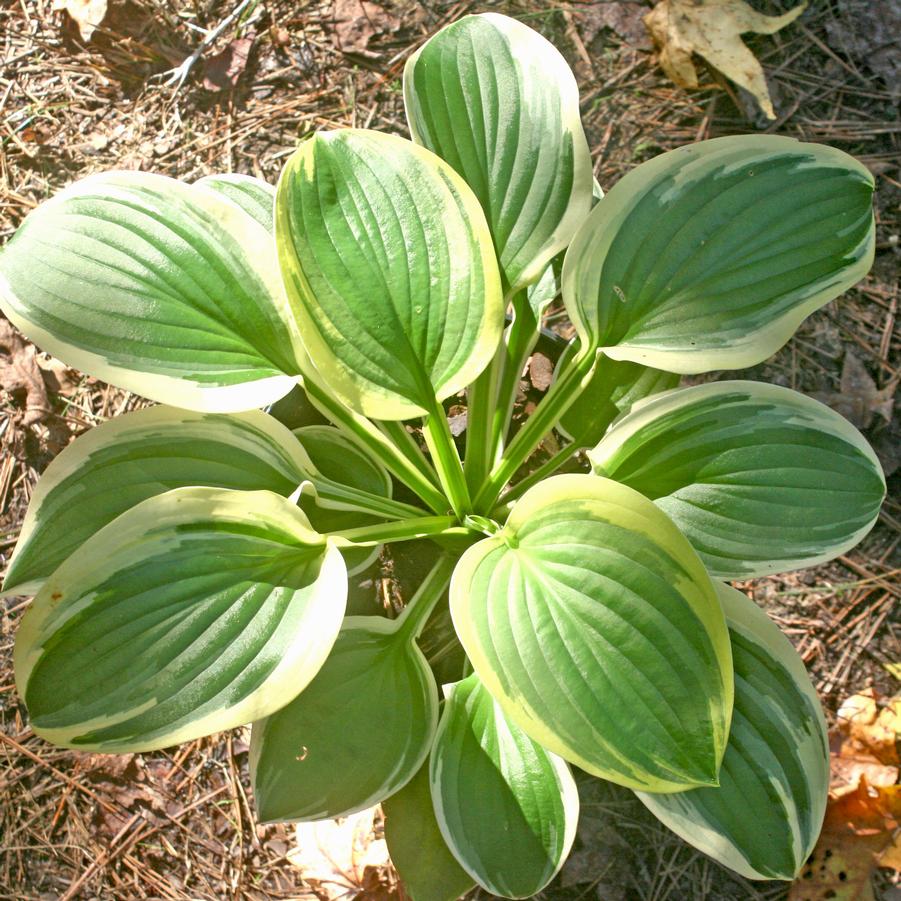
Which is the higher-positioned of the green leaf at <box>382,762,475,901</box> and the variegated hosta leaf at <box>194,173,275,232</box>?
the variegated hosta leaf at <box>194,173,275,232</box>

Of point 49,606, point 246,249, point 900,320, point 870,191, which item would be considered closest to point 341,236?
point 246,249

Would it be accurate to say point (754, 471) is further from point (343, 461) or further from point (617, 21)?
point (617, 21)

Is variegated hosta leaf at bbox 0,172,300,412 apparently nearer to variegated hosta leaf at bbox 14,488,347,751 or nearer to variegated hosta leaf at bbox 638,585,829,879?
variegated hosta leaf at bbox 14,488,347,751

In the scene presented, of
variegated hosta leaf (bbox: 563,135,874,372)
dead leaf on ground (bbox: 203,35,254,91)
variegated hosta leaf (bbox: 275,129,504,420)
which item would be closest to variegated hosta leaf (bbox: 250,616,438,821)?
variegated hosta leaf (bbox: 275,129,504,420)

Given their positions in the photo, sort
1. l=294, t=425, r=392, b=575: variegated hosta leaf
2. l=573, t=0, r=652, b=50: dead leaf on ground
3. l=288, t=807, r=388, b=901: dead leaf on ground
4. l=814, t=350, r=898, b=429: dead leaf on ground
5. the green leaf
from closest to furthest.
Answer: the green leaf < l=294, t=425, r=392, b=575: variegated hosta leaf < l=288, t=807, r=388, b=901: dead leaf on ground < l=814, t=350, r=898, b=429: dead leaf on ground < l=573, t=0, r=652, b=50: dead leaf on ground

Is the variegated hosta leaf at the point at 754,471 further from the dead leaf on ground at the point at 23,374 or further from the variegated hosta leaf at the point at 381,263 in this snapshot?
the dead leaf on ground at the point at 23,374

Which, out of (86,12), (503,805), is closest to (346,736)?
(503,805)
